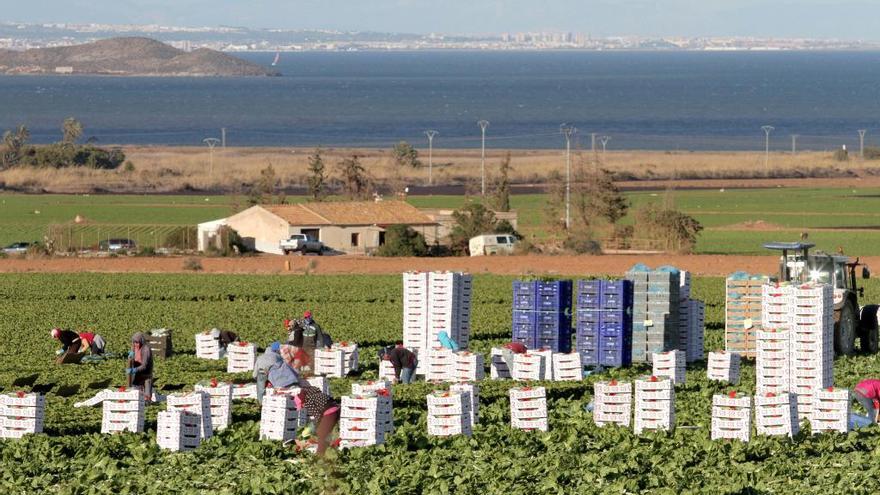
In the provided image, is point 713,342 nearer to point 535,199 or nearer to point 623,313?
point 623,313

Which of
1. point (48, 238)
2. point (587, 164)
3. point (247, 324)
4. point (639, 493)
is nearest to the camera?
point (639, 493)

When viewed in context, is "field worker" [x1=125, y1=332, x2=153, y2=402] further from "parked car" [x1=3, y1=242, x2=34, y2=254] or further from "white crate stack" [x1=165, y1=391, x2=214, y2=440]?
"parked car" [x1=3, y1=242, x2=34, y2=254]

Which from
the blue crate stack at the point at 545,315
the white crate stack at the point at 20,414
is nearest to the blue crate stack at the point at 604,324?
the blue crate stack at the point at 545,315

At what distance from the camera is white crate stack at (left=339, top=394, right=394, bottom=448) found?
21812 mm

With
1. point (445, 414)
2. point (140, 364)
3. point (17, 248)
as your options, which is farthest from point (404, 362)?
point (17, 248)

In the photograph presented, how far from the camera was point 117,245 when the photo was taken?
65875mm

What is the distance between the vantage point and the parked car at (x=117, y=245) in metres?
64.7

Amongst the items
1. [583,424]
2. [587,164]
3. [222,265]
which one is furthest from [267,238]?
[583,424]

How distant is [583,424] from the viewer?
23422 mm

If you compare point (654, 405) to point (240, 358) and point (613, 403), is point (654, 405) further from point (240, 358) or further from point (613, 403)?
point (240, 358)

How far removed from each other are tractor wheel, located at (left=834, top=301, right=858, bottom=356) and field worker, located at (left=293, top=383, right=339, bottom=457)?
14.7 m

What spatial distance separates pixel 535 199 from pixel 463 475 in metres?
79.7

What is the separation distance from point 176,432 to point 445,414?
11.8ft

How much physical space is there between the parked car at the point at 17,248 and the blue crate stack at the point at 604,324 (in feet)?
123
